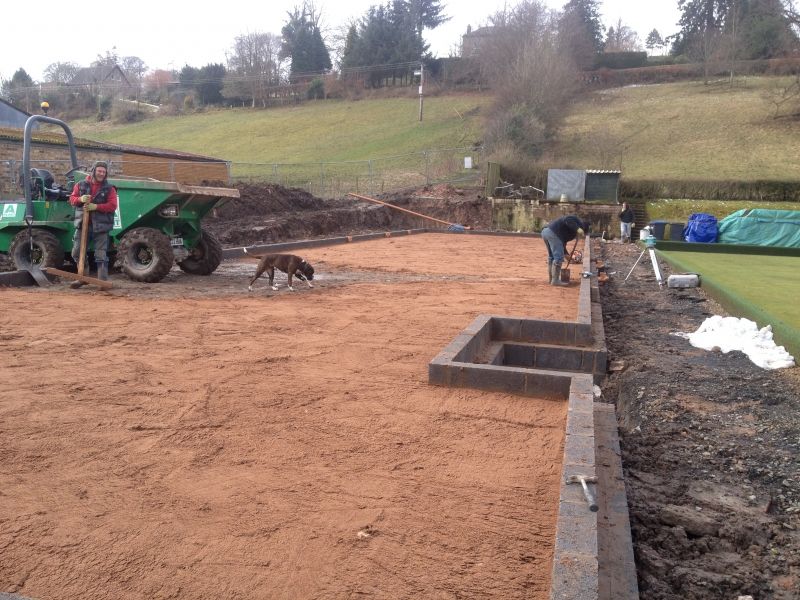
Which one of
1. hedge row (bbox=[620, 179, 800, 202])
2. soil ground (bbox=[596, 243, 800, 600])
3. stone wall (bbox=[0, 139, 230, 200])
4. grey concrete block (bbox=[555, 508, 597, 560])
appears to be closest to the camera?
grey concrete block (bbox=[555, 508, 597, 560])

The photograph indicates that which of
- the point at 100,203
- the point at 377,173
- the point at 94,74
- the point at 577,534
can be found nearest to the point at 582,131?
the point at 377,173

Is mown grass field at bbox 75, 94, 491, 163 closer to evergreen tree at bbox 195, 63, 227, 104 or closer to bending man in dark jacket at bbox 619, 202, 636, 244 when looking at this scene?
evergreen tree at bbox 195, 63, 227, 104

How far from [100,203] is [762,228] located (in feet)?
79.2

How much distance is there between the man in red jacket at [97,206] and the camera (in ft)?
34.2

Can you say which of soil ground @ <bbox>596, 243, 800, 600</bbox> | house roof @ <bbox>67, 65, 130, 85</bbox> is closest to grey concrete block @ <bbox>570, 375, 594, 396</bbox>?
soil ground @ <bbox>596, 243, 800, 600</bbox>

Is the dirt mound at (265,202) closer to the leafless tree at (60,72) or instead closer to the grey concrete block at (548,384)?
the grey concrete block at (548,384)

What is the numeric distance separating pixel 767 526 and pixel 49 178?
1169 centimetres

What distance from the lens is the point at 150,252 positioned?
11633 millimetres

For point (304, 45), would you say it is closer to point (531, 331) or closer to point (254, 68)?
point (254, 68)

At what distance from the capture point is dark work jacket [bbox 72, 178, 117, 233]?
34.5 feet

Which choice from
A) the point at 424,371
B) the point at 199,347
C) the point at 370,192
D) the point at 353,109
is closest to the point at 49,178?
the point at 199,347

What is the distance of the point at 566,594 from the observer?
9.03 feet

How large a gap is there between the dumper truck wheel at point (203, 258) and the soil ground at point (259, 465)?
436cm

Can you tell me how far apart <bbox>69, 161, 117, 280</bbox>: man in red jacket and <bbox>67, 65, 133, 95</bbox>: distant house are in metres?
73.2
